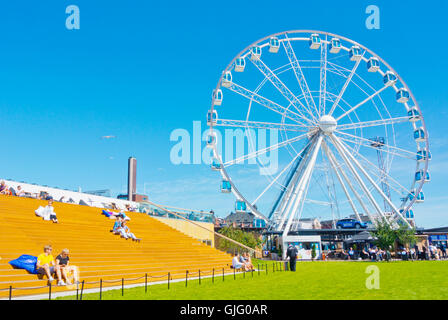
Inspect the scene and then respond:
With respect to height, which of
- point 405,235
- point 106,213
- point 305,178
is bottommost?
point 405,235

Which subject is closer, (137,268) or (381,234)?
(137,268)

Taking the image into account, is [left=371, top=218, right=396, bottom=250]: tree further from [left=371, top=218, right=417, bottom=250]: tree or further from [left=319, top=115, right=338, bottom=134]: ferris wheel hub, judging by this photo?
[left=319, top=115, right=338, bottom=134]: ferris wheel hub

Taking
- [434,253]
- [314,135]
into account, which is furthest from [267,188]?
[434,253]

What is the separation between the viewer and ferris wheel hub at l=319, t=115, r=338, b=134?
3350cm

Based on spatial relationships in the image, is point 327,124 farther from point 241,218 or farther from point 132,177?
point 241,218

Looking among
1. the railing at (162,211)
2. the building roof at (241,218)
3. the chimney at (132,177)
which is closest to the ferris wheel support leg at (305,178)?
the railing at (162,211)

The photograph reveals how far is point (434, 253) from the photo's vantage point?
33.1m

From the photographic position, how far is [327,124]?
33.5 meters

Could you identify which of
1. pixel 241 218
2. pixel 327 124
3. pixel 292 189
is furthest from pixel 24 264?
pixel 241 218

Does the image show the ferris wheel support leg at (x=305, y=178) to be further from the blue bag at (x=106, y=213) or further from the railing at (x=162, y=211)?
the blue bag at (x=106, y=213)

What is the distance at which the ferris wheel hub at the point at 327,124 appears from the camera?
33.5 meters
